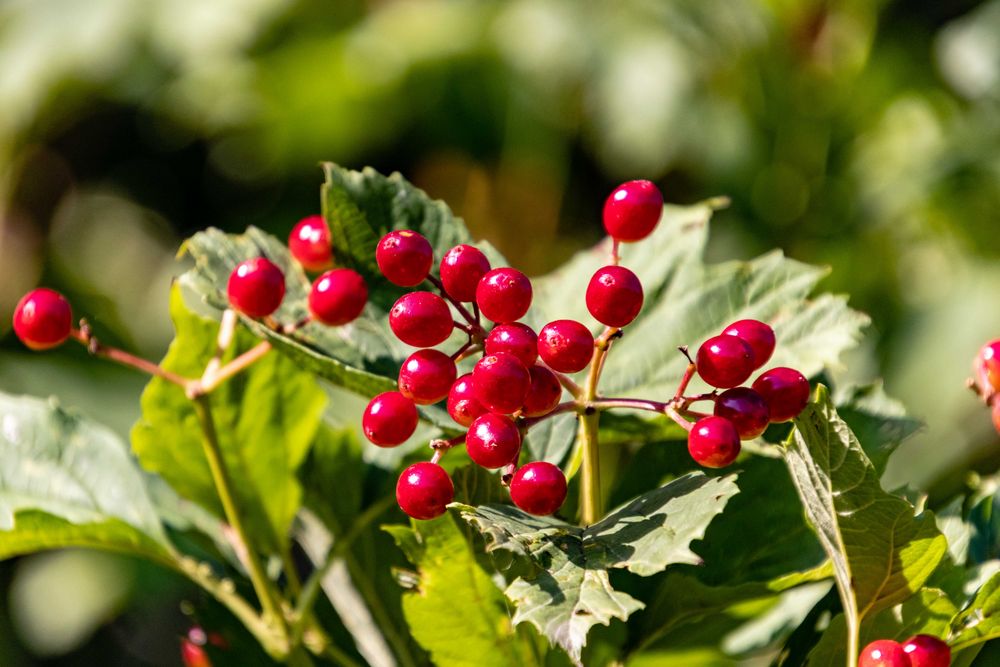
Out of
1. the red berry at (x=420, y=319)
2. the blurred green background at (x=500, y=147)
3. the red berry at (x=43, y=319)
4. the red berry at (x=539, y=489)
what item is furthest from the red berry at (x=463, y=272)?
the blurred green background at (x=500, y=147)

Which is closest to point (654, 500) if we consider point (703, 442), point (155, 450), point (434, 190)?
point (703, 442)

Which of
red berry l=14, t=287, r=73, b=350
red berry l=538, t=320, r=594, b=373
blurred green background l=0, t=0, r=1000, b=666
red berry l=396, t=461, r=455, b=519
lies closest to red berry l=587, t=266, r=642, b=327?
red berry l=538, t=320, r=594, b=373

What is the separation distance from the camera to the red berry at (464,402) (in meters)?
0.66

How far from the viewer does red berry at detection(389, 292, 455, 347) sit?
687 mm

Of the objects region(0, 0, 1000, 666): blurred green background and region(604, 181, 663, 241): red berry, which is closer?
region(604, 181, 663, 241): red berry

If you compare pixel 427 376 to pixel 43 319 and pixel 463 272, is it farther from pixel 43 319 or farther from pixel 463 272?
pixel 43 319

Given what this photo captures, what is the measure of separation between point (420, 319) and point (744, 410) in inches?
7.3

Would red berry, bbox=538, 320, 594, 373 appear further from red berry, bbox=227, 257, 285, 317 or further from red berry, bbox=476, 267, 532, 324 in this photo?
red berry, bbox=227, 257, 285, 317

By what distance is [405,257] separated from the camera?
0.71 metres

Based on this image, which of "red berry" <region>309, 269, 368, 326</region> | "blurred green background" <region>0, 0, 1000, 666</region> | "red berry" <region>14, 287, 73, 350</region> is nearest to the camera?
"red berry" <region>309, 269, 368, 326</region>

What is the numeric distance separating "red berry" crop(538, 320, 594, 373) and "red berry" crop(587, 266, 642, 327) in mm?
21

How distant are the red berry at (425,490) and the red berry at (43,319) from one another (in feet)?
1.10

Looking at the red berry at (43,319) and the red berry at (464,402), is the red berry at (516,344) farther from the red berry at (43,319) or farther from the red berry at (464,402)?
the red berry at (43,319)

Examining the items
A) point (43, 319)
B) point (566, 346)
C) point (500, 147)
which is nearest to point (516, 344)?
point (566, 346)
